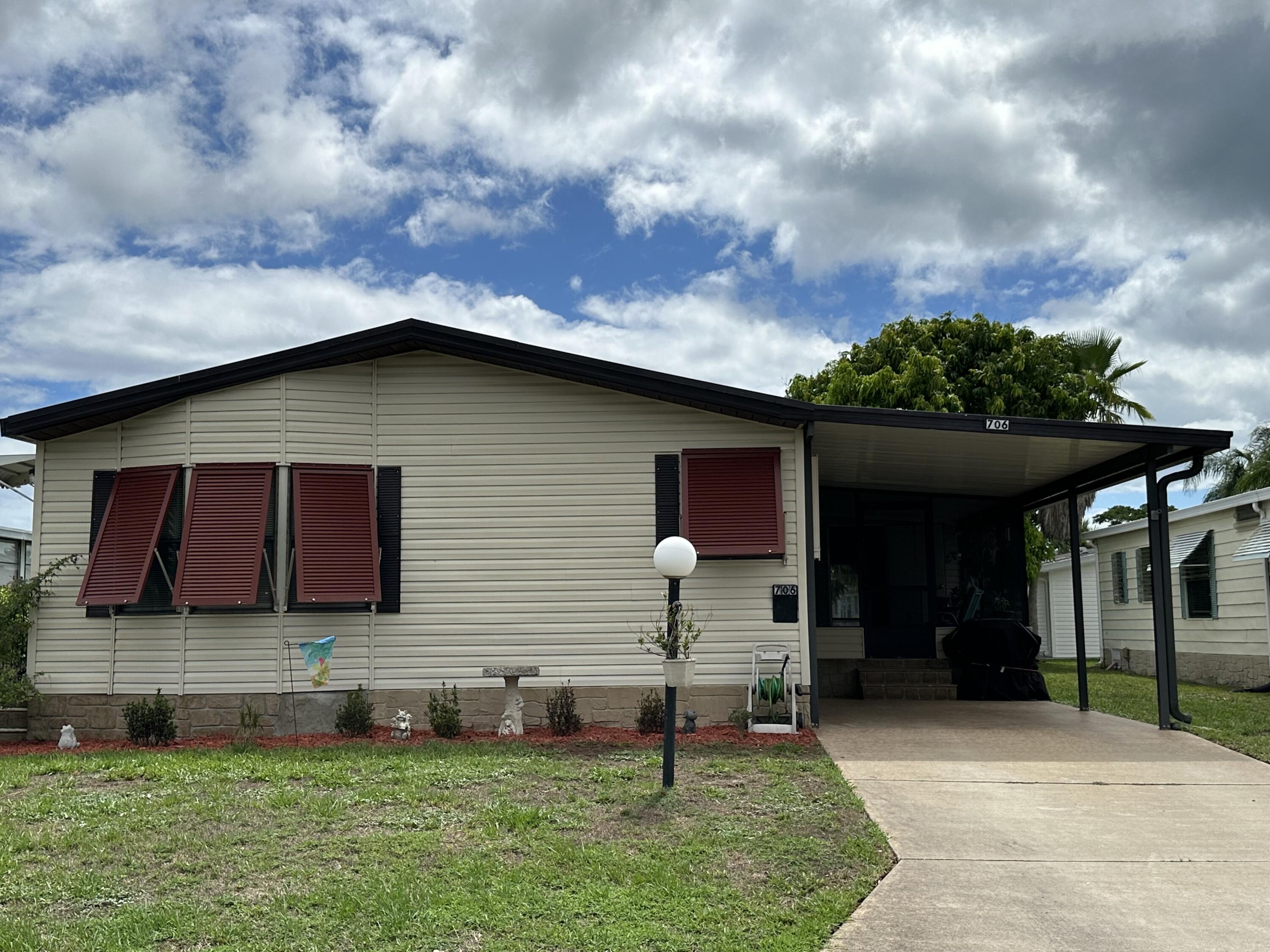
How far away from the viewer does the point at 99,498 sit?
1039 cm

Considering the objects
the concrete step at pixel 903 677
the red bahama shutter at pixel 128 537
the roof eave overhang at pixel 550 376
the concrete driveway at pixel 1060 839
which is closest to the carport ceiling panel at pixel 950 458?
the roof eave overhang at pixel 550 376

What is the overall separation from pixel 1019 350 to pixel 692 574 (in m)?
15.6

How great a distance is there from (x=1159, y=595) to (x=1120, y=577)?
1100cm

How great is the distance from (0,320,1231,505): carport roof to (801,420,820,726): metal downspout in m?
0.20

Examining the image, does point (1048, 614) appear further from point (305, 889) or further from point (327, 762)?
point (305, 889)

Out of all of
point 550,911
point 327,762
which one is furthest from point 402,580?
point 550,911

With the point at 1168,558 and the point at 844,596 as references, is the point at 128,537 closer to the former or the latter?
the point at 844,596

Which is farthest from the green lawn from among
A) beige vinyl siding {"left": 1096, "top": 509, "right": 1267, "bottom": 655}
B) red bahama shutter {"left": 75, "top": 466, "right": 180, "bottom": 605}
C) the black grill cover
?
red bahama shutter {"left": 75, "top": 466, "right": 180, "bottom": 605}

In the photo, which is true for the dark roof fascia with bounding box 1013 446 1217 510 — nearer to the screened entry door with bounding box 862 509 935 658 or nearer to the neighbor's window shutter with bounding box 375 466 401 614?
the screened entry door with bounding box 862 509 935 658

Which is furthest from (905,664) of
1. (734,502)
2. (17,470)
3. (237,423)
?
(17,470)

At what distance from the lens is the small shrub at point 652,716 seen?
31.8 ft

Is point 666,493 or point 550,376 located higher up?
point 550,376

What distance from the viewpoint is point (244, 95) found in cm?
1201

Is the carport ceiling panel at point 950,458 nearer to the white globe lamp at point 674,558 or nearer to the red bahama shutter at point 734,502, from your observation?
the red bahama shutter at point 734,502
